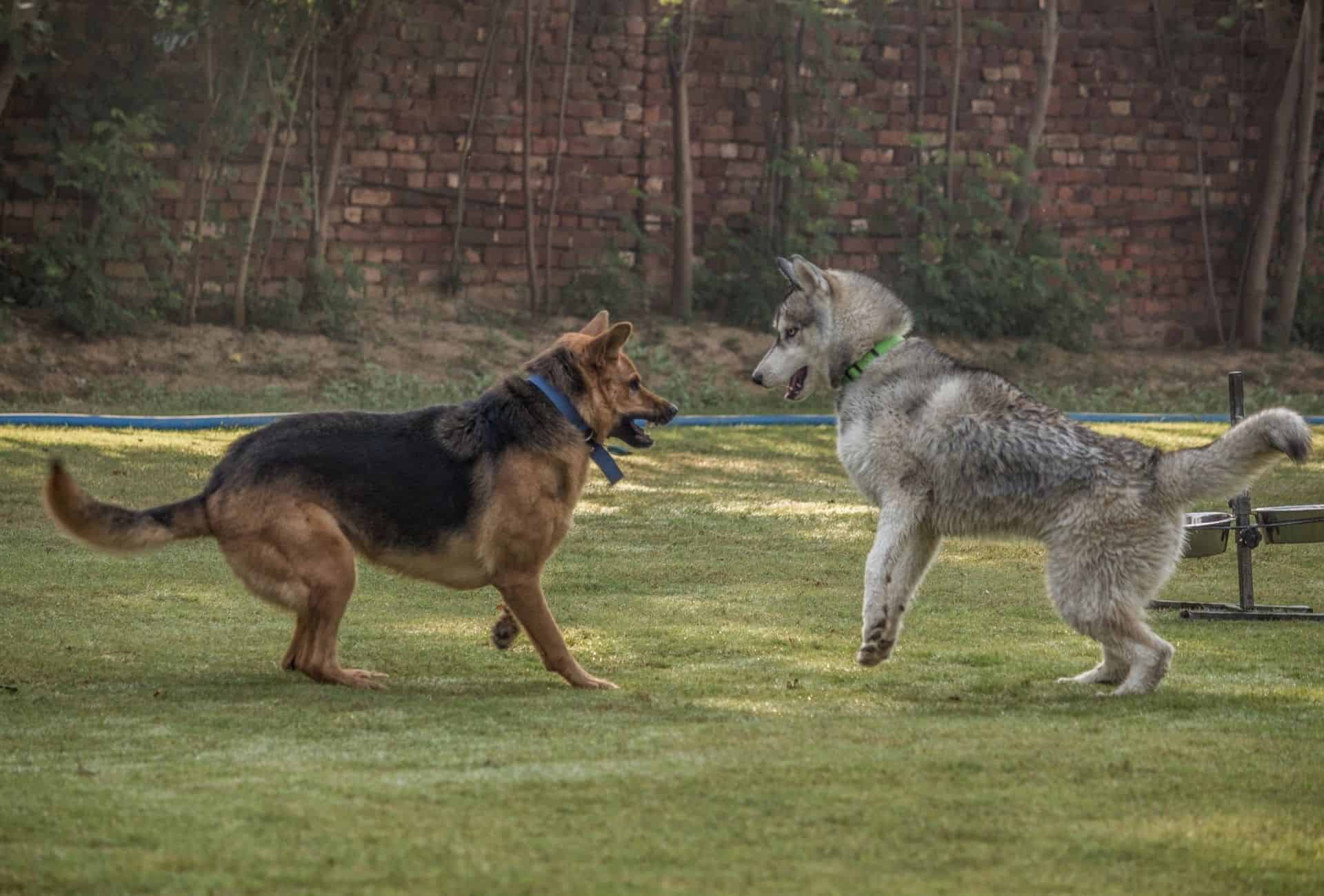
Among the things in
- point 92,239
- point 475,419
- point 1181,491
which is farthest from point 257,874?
point 92,239

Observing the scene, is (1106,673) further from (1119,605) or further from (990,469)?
(990,469)

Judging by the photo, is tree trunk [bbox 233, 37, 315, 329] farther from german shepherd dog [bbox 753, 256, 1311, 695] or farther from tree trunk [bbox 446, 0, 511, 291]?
german shepherd dog [bbox 753, 256, 1311, 695]

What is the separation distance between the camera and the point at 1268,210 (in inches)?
917

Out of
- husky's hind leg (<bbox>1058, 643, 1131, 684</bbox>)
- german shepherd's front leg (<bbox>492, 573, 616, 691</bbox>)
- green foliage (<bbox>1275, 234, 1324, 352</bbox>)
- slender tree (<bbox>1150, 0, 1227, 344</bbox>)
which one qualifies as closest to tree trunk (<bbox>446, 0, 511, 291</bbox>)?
slender tree (<bbox>1150, 0, 1227, 344</bbox>)

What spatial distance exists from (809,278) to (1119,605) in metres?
2.06

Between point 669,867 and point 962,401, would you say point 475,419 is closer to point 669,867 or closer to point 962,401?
point 962,401

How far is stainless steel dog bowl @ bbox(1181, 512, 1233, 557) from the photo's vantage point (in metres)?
8.08

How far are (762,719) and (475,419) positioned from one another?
177 centimetres

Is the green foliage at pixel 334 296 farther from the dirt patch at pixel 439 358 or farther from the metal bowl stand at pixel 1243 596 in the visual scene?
the metal bowl stand at pixel 1243 596

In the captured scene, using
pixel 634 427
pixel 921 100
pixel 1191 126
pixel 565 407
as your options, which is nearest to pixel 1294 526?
pixel 634 427

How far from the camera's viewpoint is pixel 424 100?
20.9 metres

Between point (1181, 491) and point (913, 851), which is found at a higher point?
point (1181, 491)

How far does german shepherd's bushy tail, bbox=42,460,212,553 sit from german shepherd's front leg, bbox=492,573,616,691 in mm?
1137

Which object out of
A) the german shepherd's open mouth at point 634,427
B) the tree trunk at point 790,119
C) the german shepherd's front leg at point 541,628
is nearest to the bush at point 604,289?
the tree trunk at point 790,119
